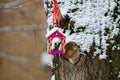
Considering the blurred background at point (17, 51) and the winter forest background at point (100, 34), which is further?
the blurred background at point (17, 51)

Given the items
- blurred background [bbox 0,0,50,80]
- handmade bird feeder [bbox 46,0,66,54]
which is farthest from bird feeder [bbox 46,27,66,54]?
blurred background [bbox 0,0,50,80]

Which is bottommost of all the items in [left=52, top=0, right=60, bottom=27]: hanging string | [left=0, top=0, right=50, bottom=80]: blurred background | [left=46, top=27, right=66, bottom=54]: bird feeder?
[left=0, top=0, right=50, bottom=80]: blurred background

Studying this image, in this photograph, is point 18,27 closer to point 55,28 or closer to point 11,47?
point 11,47

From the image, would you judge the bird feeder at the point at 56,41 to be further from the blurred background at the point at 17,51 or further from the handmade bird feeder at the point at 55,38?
the blurred background at the point at 17,51

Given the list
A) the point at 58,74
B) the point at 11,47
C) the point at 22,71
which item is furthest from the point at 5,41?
the point at 58,74

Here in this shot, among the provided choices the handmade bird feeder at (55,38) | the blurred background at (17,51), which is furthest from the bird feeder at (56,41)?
the blurred background at (17,51)

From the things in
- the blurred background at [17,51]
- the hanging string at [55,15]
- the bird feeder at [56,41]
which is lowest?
the blurred background at [17,51]

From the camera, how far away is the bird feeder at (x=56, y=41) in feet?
5.13

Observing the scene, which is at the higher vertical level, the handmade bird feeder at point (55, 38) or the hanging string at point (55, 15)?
the hanging string at point (55, 15)

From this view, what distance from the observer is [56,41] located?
1.65m

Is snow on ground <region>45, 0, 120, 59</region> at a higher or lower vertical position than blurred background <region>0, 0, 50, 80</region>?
higher

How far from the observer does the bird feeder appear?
156cm

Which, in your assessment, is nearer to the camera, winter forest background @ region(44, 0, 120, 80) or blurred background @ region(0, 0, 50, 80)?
winter forest background @ region(44, 0, 120, 80)

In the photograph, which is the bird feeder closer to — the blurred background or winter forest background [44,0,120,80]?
winter forest background [44,0,120,80]
